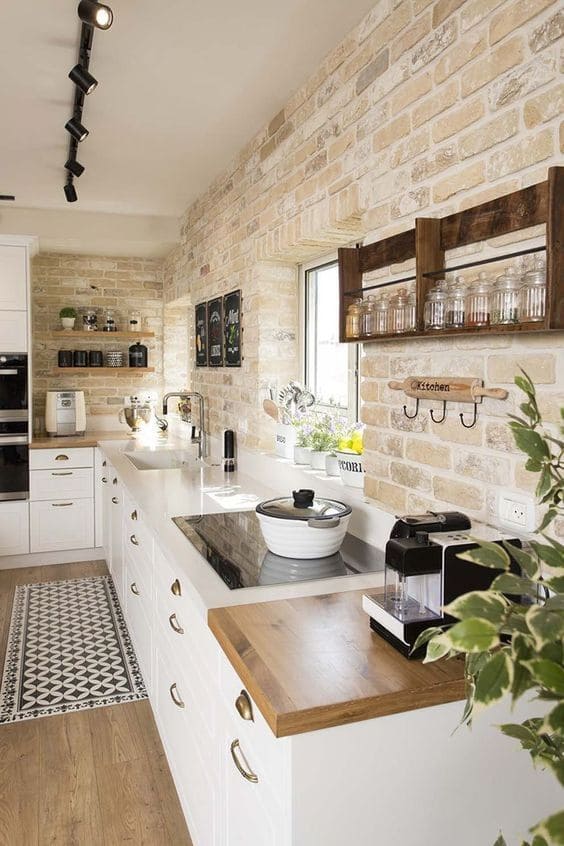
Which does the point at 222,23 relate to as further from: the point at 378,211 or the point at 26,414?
the point at 26,414

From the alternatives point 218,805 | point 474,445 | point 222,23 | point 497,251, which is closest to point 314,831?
point 218,805

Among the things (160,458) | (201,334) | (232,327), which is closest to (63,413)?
(160,458)

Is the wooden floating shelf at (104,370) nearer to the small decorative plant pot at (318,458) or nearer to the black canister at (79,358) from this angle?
the black canister at (79,358)

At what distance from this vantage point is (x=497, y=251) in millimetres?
1602

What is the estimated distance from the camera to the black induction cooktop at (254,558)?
1846mm

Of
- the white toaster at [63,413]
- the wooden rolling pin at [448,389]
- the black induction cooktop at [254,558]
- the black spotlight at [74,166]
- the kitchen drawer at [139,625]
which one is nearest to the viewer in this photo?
the wooden rolling pin at [448,389]

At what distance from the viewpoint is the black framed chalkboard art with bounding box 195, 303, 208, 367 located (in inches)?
175

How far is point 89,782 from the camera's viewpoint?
2385 mm

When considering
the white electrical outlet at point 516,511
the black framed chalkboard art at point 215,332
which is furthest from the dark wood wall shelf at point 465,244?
the black framed chalkboard art at point 215,332

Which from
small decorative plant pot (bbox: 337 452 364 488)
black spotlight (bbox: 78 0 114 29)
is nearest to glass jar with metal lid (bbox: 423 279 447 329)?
small decorative plant pot (bbox: 337 452 364 488)

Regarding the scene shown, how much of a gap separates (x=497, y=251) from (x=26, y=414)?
396 centimetres

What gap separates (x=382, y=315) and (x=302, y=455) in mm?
1154

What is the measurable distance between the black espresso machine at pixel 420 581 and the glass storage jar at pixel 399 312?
0.67 m

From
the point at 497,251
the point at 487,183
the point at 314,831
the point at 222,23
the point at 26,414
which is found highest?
the point at 222,23
